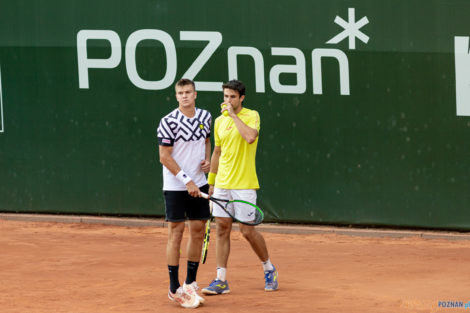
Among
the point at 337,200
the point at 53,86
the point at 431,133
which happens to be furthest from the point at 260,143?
the point at 53,86

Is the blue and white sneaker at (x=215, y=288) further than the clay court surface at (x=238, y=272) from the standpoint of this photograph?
Yes

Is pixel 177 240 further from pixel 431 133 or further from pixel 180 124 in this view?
pixel 431 133

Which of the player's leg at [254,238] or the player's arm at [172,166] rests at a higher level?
the player's arm at [172,166]

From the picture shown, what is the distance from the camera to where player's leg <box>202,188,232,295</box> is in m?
8.07

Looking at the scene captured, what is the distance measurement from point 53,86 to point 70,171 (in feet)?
3.85

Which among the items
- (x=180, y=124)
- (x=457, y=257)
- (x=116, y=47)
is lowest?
(x=457, y=257)

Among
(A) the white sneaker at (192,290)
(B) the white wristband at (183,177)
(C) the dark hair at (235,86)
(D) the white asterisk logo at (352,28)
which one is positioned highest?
(D) the white asterisk logo at (352,28)

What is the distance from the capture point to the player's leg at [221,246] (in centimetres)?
807

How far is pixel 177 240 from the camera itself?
25.2ft

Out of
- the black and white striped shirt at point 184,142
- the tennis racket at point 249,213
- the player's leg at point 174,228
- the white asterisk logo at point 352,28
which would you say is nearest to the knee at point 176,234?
the player's leg at point 174,228

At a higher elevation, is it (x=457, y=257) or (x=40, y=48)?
(x=40, y=48)

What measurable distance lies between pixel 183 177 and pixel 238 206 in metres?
0.82

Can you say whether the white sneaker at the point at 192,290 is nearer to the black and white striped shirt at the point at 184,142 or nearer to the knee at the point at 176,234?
the knee at the point at 176,234

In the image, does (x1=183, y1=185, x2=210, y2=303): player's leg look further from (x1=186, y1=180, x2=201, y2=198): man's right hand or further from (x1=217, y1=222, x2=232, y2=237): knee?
(x1=217, y1=222, x2=232, y2=237): knee
